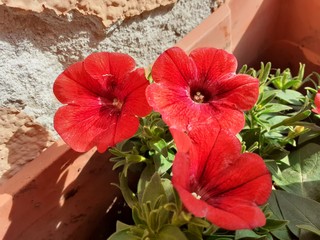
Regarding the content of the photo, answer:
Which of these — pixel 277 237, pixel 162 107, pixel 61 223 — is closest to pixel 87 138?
pixel 162 107

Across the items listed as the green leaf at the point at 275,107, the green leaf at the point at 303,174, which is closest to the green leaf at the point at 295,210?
the green leaf at the point at 303,174

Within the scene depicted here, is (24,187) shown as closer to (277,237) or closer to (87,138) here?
(87,138)

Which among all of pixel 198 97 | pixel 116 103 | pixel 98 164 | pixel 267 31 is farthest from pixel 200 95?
pixel 267 31

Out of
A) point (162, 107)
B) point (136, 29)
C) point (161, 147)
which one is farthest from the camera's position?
point (136, 29)

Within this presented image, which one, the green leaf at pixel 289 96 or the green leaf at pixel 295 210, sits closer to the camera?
the green leaf at pixel 295 210

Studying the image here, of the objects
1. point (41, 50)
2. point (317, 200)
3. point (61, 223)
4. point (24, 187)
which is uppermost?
point (41, 50)

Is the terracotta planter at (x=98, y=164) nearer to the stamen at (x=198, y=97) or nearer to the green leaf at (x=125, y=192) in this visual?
the green leaf at (x=125, y=192)
